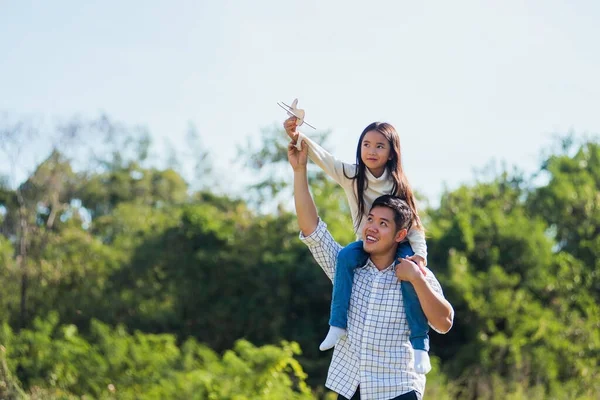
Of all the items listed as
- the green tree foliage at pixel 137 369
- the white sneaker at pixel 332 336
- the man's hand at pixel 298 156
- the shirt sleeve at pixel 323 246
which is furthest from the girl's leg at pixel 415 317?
the green tree foliage at pixel 137 369

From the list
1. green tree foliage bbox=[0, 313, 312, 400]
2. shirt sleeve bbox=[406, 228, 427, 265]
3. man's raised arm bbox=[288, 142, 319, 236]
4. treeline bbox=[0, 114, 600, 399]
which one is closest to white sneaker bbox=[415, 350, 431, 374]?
shirt sleeve bbox=[406, 228, 427, 265]

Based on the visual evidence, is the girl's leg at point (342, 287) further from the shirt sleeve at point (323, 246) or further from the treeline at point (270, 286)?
the treeline at point (270, 286)

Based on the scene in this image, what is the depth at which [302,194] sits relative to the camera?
351 cm

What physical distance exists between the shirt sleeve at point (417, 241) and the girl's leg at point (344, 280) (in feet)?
0.56

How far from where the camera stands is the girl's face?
11.5 ft

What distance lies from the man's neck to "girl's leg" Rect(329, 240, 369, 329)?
34 millimetres

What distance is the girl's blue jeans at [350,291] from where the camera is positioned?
3.29m

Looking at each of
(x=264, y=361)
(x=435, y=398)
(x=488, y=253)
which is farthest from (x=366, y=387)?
(x=488, y=253)

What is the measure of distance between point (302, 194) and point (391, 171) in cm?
33

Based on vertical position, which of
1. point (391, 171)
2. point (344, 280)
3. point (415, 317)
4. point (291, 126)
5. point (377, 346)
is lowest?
point (377, 346)

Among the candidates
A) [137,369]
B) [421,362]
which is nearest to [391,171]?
[421,362]

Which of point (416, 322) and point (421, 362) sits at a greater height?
point (416, 322)

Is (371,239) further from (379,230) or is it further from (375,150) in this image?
(375,150)

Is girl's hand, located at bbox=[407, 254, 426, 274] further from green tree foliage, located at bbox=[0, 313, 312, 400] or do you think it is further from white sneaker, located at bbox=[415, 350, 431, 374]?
green tree foliage, located at bbox=[0, 313, 312, 400]
